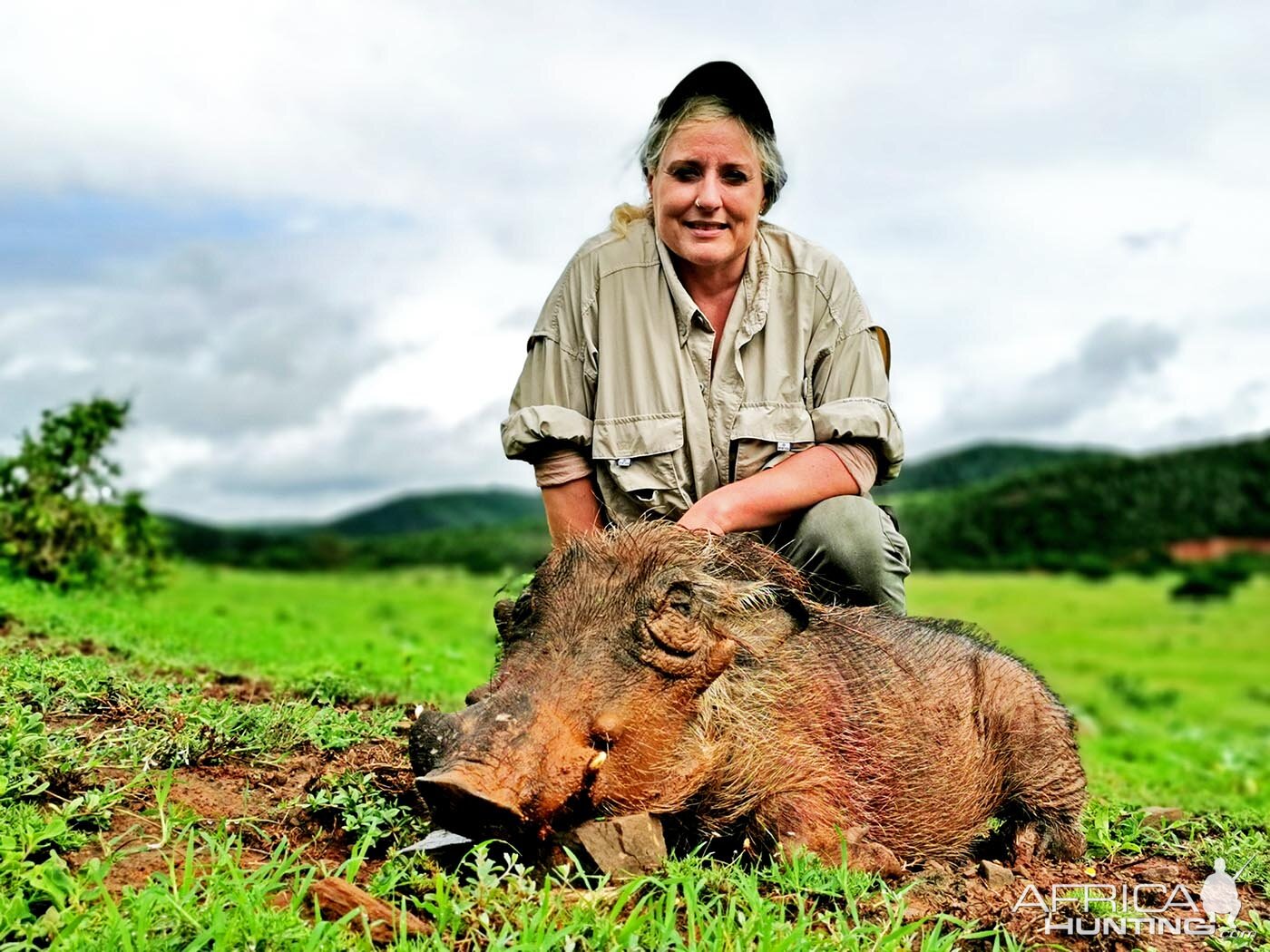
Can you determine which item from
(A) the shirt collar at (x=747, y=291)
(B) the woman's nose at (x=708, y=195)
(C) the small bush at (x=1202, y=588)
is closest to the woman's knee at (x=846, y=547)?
(A) the shirt collar at (x=747, y=291)

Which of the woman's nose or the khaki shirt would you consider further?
the khaki shirt

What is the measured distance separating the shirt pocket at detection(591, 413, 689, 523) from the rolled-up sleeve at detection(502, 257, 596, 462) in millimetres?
127

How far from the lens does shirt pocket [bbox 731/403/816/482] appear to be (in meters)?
4.55

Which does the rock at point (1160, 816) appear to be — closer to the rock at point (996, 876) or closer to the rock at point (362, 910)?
the rock at point (996, 876)

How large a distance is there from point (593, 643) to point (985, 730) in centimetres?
167

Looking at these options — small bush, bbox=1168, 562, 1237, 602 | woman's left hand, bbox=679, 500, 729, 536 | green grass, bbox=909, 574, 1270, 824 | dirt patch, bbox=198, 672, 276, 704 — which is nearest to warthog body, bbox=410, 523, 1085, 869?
woman's left hand, bbox=679, 500, 729, 536

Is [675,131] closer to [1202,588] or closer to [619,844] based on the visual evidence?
[619,844]

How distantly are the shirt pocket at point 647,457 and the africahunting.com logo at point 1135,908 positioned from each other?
6.01 feet

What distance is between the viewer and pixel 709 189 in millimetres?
4410

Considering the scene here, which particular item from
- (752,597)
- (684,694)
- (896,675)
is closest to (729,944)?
(684,694)

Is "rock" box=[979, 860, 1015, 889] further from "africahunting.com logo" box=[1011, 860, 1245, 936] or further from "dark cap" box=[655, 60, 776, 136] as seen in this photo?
"dark cap" box=[655, 60, 776, 136]

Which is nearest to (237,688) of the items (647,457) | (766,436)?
(647,457)

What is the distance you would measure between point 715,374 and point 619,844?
2002 mm

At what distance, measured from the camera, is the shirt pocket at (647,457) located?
4516mm
